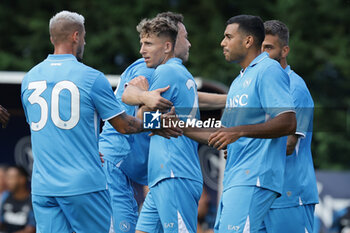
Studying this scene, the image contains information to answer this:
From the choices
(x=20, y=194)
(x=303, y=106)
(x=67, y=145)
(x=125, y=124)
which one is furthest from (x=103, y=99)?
(x=20, y=194)

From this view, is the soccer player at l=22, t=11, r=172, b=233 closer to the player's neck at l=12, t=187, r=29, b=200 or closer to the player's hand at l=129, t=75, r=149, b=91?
the player's hand at l=129, t=75, r=149, b=91

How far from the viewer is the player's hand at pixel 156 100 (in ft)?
20.7

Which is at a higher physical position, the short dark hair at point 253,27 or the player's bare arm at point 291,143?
the short dark hair at point 253,27

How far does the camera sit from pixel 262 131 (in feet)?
17.9

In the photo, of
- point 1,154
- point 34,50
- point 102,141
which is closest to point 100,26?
point 34,50

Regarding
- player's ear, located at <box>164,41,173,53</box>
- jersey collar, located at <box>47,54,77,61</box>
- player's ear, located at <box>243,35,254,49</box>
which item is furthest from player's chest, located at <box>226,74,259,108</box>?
jersey collar, located at <box>47,54,77,61</box>

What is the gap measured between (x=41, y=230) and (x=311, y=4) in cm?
1408

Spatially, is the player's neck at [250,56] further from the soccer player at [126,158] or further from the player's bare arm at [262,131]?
the soccer player at [126,158]

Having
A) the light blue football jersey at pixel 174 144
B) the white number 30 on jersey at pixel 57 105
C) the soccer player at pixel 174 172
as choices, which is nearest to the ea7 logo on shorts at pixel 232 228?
the soccer player at pixel 174 172

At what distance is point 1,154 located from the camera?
11.8m

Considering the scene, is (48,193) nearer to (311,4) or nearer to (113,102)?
(113,102)

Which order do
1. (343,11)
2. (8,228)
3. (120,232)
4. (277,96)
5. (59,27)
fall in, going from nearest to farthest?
(277,96) → (59,27) → (120,232) → (8,228) → (343,11)

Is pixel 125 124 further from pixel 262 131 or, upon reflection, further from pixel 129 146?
pixel 262 131

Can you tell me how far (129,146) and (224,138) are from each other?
1.71 meters
